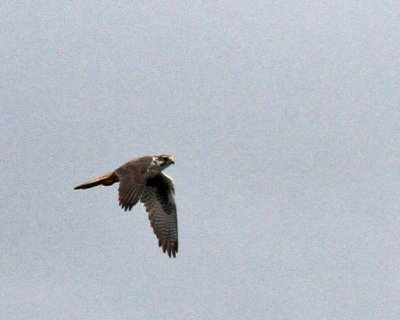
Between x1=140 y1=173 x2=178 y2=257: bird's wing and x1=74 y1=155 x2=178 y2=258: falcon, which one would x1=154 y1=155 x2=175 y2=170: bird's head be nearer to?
x1=74 y1=155 x2=178 y2=258: falcon

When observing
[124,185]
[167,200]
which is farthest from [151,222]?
[124,185]

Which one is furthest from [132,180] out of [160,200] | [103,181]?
[160,200]

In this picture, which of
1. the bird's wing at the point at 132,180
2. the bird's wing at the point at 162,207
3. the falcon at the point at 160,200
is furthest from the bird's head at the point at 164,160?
the bird's wing at the point at 162,207

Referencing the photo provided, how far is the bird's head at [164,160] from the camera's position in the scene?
149 feet

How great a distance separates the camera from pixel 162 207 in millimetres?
47281

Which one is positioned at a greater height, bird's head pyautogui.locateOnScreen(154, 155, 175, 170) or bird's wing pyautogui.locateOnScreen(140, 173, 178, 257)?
bird's head pyautogui.locateOnScreen(154, 155, 175, 170)

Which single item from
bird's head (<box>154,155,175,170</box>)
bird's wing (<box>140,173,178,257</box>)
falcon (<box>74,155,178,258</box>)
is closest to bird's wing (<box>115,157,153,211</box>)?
bird's head (<box>154,155,175,170</box>)

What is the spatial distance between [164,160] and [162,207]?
7.05 feet

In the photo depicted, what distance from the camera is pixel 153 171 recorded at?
45.4 meters

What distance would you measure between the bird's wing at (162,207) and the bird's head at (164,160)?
1212 millimetres

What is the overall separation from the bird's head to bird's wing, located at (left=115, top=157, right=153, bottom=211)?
1.31 ft

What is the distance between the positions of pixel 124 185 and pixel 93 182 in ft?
8.85

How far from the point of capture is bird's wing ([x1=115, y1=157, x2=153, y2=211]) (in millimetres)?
42656

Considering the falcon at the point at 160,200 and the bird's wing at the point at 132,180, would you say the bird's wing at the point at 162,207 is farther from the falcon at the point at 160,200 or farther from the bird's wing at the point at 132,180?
the bird's wing at the point at 132,180
